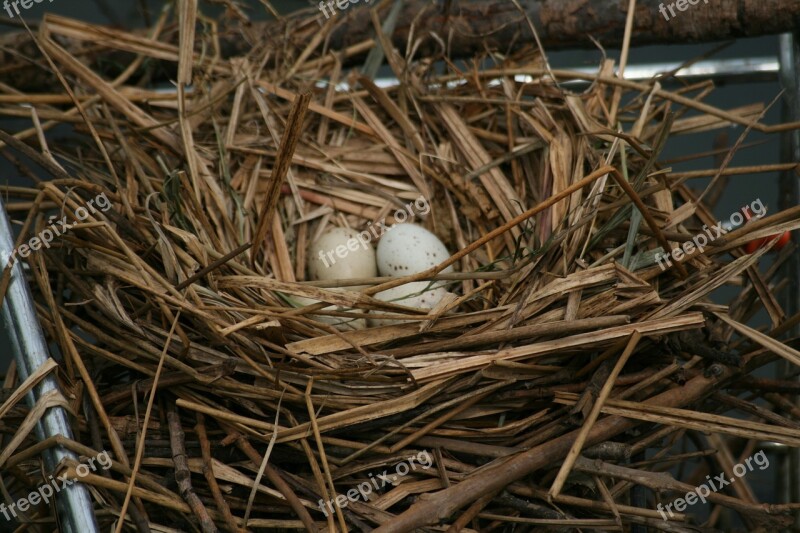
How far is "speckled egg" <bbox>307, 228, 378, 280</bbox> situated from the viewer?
1386 mm

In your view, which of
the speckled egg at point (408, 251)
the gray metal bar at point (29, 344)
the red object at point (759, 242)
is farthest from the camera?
the speckled egg at point (408, 251)

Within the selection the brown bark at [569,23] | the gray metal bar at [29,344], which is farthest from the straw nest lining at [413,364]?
the brown bark at [569,23]

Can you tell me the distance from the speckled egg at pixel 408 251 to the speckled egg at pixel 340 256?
0.04m

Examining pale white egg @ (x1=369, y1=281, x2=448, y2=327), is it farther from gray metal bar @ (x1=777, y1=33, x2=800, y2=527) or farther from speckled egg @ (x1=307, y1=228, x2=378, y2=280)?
gray metal bar @ (x1=777, y1=33, x2=800, y2=527)

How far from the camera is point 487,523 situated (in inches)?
41.9

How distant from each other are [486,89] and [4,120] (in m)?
0.90

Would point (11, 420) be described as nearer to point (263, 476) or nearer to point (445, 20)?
point (263, 476)

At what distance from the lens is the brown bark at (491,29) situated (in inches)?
51.7

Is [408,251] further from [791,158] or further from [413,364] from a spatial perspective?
[791,158]

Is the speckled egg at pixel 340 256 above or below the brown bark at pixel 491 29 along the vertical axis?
below

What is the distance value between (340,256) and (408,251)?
12 centimetres

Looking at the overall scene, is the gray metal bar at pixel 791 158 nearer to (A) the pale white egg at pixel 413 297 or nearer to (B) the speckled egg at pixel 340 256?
(A) the pale white egg at pixel 413 297

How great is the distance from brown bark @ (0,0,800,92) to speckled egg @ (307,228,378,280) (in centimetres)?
38

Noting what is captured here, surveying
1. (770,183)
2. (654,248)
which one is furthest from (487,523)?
(770,183)
